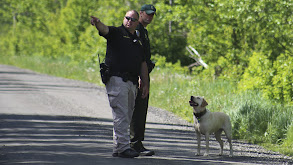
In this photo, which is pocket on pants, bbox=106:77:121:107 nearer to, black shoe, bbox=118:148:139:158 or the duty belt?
the duty belt

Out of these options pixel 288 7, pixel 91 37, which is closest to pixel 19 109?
pixel 288 7

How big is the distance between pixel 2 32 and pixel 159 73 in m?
62.4

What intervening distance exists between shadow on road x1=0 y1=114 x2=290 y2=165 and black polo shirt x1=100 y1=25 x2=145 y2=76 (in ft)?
4.05

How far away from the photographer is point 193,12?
19766 mm

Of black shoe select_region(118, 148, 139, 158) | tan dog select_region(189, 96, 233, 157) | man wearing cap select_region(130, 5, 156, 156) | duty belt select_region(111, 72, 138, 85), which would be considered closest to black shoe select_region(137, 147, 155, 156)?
man wearing cap select_region(130, 5, 156, 156)

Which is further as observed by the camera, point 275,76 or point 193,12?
point 193,12

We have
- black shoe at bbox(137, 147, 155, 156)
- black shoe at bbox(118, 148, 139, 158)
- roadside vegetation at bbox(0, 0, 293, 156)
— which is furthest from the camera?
roadside vegetation at bbox(0, 0, 293, 156)

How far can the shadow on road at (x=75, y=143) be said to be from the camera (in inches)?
281

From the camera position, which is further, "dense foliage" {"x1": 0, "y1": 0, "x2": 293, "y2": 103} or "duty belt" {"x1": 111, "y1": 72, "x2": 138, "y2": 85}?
"dense foliage" {"x1": 0, "y1": 0, "x2": 293, "y2": 103}

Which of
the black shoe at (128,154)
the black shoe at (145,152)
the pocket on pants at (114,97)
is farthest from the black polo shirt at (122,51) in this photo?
the black shoe at (145,152)

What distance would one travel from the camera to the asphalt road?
7.28m

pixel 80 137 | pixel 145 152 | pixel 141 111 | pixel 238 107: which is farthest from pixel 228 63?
pixel 145 152

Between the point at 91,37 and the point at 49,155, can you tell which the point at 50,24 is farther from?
the point at 49,155

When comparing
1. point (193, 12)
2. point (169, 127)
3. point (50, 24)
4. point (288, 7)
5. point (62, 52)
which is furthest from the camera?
point (50, 24)
